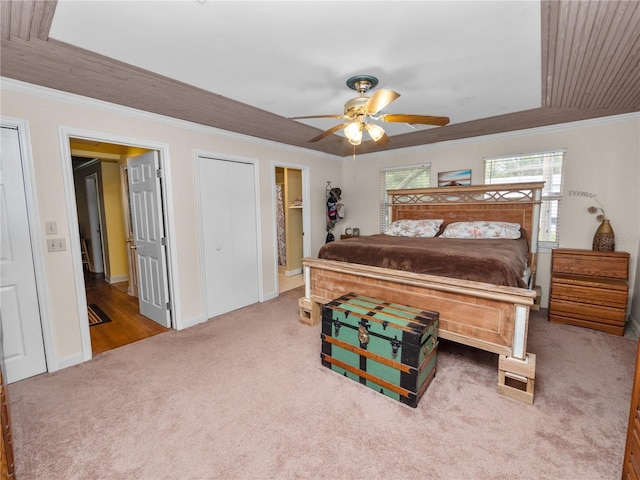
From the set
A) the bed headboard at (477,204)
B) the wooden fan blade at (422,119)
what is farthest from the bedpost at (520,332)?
the bed headboard at (477,204)

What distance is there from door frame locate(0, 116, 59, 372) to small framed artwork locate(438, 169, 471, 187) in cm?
470

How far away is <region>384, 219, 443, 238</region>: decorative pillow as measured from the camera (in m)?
3.82

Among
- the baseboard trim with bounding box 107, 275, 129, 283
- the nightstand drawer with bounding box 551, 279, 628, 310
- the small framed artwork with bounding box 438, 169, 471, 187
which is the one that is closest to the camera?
the nightstand drawer with bounding box 551, 279, 628, 310

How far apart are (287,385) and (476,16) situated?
2680mm

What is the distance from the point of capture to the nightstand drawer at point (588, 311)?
293 cm

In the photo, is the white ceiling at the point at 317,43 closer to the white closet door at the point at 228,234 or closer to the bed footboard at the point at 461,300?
the white closet door at the point at 228,234

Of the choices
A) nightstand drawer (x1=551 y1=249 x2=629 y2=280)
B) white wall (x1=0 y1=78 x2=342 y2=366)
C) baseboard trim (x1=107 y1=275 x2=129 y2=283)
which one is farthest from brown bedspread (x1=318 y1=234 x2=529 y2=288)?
baseboard trim (x1=107 y1=275 x2=129 y2=283)

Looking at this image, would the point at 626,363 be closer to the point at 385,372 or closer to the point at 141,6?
the point at 385,372

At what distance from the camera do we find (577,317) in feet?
10.3

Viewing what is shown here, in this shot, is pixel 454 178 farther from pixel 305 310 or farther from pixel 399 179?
pixel 305 310

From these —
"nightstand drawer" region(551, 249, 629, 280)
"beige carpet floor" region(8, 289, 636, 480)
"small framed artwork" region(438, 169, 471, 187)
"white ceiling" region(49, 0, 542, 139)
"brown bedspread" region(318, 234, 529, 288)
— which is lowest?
"beige carpet floor" region(8, 289, 636, 480)

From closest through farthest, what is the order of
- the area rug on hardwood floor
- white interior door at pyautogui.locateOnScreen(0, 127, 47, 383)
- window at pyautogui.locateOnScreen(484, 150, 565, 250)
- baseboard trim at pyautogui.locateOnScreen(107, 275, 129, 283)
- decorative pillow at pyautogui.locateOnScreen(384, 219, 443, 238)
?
white interior door at pyautogui.locateOnScreen(0, 127, 47, 383), the area rug on hardwood floor, window at pyautogui.locateOnScreen(484, 150, 565, 250), decorative pillow at pyautogui.locateOnScreen(384, 219, 443, 238), baseboard trim at pyautogui.locateOnScreen(107, 275, 129, 283)

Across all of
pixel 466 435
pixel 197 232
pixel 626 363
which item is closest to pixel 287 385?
pixel 466 435

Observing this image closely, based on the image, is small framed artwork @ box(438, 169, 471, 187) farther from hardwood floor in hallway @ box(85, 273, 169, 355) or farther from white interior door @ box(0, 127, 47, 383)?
white interior door @ box(0, 127, 47, 383)
